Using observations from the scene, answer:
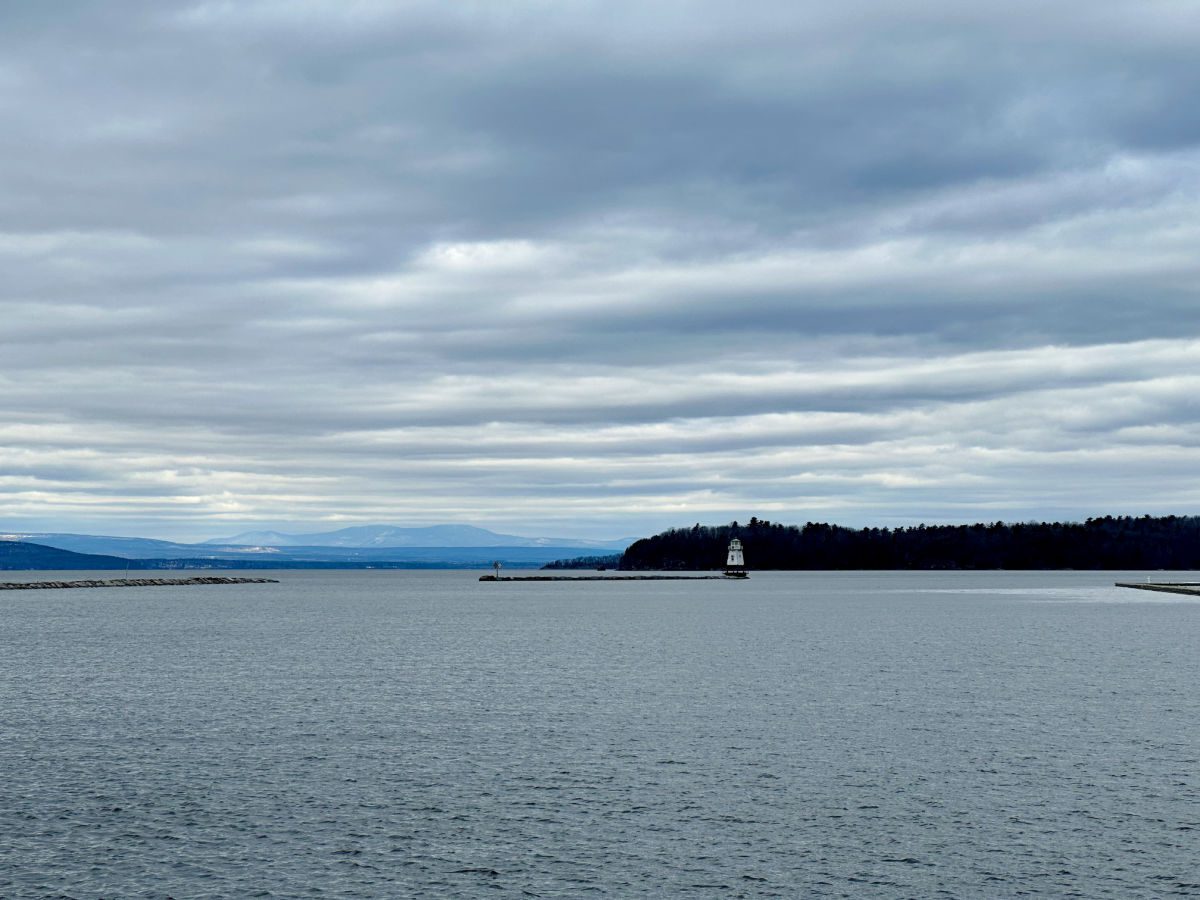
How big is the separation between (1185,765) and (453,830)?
25626 mm

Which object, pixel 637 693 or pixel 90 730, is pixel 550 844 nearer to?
pixel 90 730

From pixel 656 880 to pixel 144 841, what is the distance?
44.8 ft

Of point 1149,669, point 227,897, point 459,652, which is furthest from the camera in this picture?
point 459,652

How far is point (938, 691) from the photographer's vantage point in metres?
69.0

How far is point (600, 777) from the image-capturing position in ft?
139

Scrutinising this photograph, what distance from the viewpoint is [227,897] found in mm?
28297

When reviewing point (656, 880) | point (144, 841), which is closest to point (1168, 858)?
point (656, 880)

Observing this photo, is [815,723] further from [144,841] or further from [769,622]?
[769,622]

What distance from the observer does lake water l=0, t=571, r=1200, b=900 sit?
30.4 m

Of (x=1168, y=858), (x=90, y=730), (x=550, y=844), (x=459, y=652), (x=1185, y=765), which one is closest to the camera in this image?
(x=1168, y=858)

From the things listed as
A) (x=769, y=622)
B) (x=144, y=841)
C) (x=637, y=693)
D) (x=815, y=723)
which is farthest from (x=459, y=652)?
(x=144, y=841)

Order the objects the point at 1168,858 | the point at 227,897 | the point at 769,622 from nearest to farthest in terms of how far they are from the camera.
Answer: the point at 227,897, the point at 1168,858, the point at 769,622

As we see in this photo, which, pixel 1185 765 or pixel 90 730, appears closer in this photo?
pixel 1185 765

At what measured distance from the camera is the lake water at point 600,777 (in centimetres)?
3039
